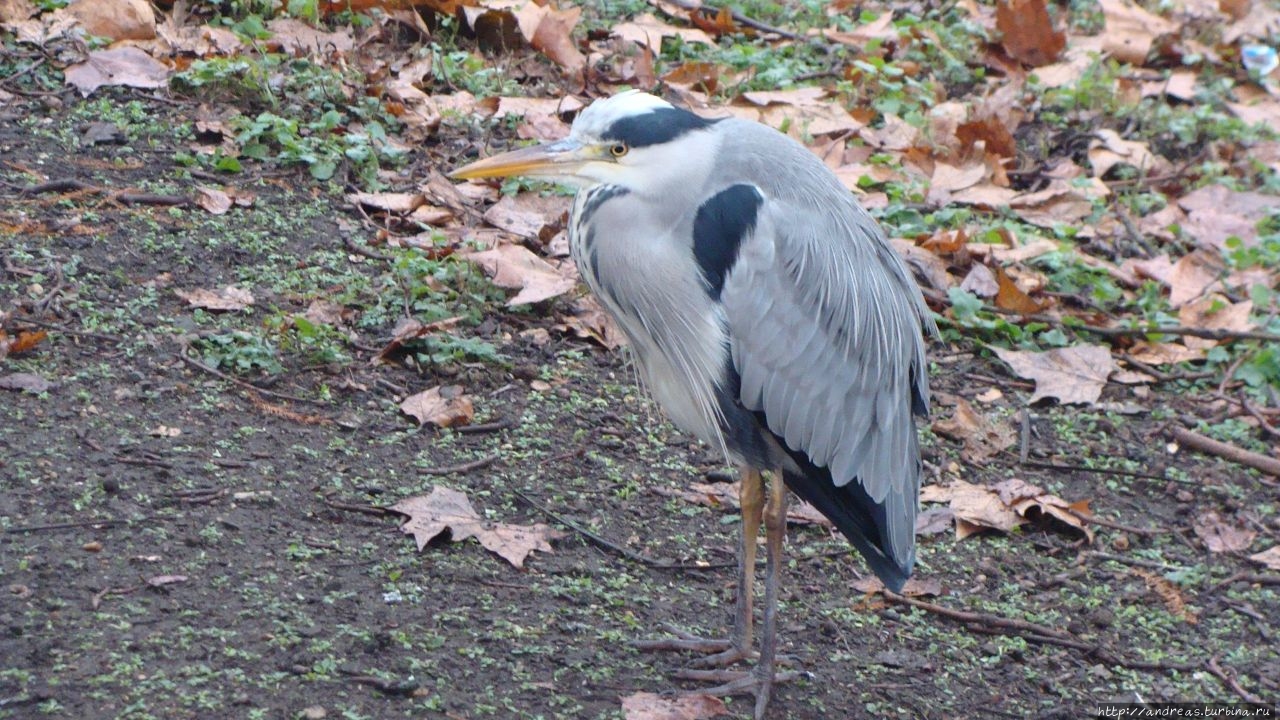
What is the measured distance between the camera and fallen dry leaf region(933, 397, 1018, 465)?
467cm

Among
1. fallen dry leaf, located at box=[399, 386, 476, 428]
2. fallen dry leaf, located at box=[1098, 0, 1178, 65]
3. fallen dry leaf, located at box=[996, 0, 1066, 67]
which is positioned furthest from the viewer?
fallen dry leaf, located at box=[1098, 0, 1178, 65]

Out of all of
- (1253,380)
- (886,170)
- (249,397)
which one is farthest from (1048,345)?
(249,397)

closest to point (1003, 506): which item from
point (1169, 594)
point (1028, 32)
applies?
point (1169, 594)

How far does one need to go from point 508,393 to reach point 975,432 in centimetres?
161

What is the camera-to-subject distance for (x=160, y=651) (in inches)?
117

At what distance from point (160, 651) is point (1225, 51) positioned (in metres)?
7.20

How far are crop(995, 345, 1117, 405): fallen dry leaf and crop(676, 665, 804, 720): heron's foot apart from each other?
6.51 ft

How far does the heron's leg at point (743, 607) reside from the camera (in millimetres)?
3508

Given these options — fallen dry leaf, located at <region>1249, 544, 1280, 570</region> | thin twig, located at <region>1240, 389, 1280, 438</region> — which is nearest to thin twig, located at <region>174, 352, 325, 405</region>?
fallen dry leaf, located at <region>1249, 544, 1280, 570</region>

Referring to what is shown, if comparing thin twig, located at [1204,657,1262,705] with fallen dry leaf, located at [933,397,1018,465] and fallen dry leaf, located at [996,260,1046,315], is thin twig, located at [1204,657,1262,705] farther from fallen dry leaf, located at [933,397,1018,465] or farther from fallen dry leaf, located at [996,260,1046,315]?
fallen dry leaf, located at [996,260,1046,315]

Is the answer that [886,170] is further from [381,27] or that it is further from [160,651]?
[160,651]

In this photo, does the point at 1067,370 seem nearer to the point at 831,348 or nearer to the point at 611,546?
the point at 831,348

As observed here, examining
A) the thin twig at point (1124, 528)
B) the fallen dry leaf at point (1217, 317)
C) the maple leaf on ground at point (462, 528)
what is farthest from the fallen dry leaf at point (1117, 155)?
the maple leaf on ground at point (462, 528)

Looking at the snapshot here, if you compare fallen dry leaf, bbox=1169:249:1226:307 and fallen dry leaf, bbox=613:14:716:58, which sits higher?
fallen dry leaf, bbox=613:14:716:58
